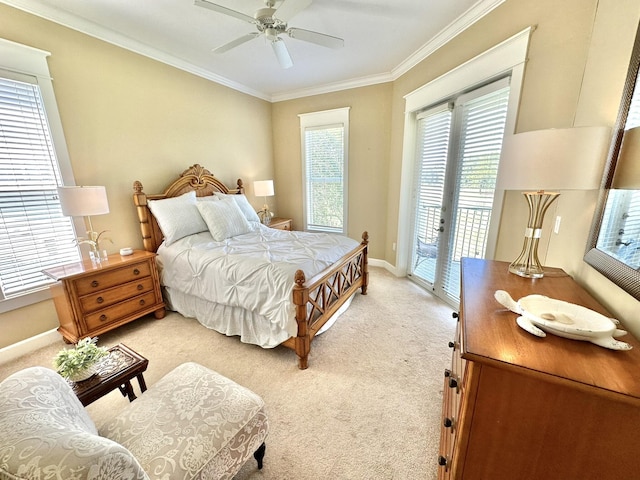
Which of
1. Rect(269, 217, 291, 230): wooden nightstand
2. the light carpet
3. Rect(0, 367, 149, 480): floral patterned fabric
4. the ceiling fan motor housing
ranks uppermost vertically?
the ceiling fan motor housing

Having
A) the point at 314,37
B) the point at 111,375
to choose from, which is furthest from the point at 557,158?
the point at 111,375

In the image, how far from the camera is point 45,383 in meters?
0.90

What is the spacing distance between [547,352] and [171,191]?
3.51 metres

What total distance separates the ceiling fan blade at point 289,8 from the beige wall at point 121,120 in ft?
6.14

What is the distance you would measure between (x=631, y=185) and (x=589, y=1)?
1.28 meters

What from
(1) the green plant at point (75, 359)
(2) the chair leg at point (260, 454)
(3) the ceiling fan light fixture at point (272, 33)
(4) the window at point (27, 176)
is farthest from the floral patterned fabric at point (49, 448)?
(3) the ceiling fan light fixture at point (272, 33)

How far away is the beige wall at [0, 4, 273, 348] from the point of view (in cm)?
221

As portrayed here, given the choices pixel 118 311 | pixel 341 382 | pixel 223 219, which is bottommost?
pixel 341 382

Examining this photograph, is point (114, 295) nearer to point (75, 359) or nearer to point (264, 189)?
point (75, 359)

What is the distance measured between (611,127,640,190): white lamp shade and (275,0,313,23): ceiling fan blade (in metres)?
1.85

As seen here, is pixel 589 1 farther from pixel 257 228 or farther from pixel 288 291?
pixel 257 228

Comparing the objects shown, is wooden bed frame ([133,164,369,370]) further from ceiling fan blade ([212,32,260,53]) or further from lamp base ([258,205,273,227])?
ceiling fan blade ([212,32,260,53])

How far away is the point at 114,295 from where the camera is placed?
2355mm

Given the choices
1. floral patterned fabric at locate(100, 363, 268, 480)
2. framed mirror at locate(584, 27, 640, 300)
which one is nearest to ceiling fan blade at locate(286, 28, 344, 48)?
framed mirror at locate(584, 27, 640, 300)
